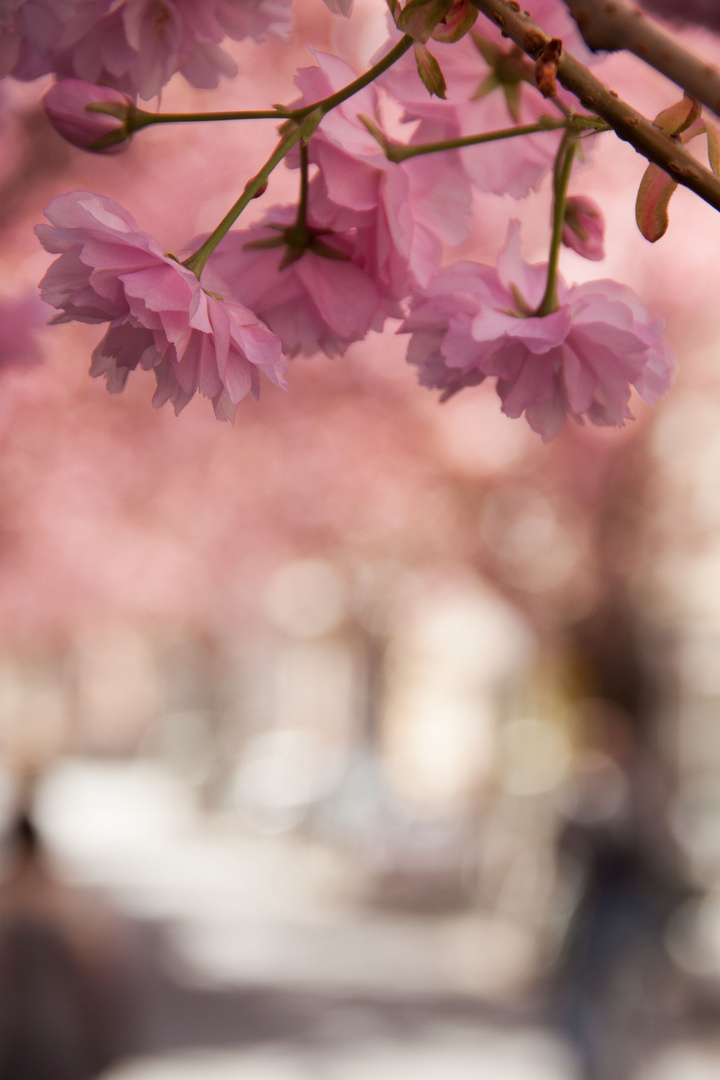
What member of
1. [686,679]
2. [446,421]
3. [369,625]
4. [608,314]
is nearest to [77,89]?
[608,314]

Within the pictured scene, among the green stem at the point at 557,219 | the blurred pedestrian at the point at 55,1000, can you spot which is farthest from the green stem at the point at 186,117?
the blurred pedestrian at the point at 55,1000

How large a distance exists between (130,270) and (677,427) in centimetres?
1058

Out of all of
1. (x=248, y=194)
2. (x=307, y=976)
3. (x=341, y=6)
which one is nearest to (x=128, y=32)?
(x=341, y=6)

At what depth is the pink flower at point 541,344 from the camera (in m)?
0.82

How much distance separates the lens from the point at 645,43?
585 mm

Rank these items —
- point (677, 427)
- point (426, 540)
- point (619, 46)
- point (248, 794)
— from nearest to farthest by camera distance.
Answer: point (619, 46), point (677, 427), point (426, 540), point (248, 794)

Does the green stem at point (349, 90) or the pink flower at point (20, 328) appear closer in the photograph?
the green stem at point (349, 90)

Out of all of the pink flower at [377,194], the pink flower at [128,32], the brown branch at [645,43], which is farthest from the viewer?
the pink flower at [128,32]

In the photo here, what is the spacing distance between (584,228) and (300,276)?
259 millimetres

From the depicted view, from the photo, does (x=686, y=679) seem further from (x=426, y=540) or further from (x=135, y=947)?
(x=135, y=947)

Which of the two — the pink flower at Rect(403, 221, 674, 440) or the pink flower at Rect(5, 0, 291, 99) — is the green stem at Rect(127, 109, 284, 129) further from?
the pink flower at Rect(403, 221, 674, 440)

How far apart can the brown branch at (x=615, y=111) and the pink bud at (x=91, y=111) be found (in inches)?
13.4

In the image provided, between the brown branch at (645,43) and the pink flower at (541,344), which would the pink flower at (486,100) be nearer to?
the pink flower at (541,344)

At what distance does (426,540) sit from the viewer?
1291 cm
